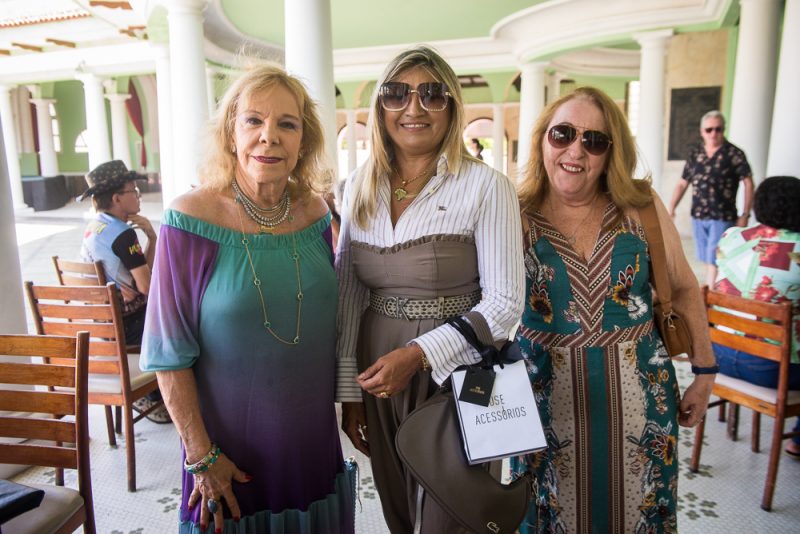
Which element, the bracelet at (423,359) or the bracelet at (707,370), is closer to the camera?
the bracelet at (423,359)

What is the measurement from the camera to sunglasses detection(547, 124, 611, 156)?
163cm

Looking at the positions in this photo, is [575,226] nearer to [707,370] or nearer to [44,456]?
[707,370]

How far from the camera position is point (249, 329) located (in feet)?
4.51

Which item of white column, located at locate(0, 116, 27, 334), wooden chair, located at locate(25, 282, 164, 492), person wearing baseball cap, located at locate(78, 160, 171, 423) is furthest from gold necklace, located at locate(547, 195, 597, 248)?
white column, located at locate(0, 116, 27, 334)

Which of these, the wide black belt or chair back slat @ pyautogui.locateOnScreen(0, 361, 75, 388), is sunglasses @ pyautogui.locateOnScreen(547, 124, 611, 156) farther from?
chair back slat @ pyautogui.locateOnScreen(0, 361, 75, 388)

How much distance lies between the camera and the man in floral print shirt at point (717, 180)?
17.3 ft

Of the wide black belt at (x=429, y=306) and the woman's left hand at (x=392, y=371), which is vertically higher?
the wide black belt at (x=429, y=306)

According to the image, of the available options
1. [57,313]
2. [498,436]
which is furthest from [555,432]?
[57,313]

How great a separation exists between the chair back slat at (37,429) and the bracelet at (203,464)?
0.65m

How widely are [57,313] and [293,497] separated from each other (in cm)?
182

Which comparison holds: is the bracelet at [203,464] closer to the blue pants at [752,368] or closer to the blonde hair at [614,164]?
the blonde hair at [614,164]

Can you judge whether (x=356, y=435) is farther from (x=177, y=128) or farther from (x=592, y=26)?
(x=592, y=26)

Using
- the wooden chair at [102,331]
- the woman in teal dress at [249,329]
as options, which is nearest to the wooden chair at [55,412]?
the woman in teal dress at [249,329]

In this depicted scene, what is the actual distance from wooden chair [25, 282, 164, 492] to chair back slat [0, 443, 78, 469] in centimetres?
81
